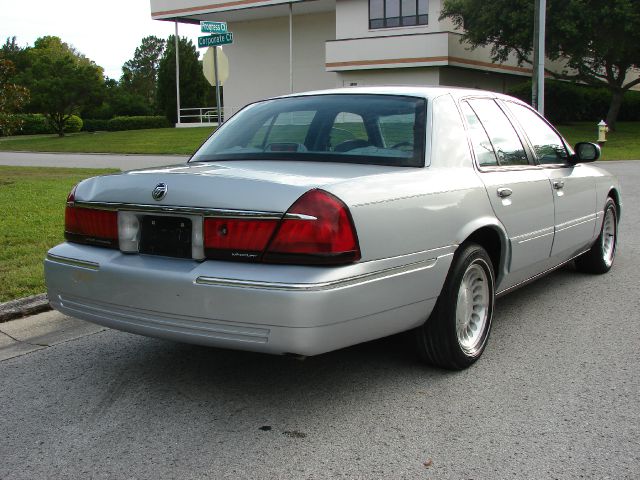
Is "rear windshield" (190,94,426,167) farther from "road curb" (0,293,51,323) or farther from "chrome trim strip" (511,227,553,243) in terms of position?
"road curb" (0,293,51,323)

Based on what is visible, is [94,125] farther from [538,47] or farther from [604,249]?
[604,249]

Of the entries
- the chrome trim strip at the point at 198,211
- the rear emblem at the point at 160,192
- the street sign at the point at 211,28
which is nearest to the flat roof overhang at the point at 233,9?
the street sign at the point at 211,28

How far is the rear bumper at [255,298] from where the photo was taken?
10.5ft

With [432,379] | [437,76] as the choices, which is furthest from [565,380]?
[437,76]

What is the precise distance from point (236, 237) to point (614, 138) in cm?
3222

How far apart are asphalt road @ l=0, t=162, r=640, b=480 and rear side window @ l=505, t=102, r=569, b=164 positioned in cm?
125

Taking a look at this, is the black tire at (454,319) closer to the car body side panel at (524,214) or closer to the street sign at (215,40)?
the car body side panel at (524,214)

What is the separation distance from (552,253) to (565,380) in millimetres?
1464

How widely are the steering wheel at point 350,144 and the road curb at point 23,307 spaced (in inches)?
102

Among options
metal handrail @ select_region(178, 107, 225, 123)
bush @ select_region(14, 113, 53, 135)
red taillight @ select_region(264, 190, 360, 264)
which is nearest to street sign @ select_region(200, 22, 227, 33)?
red taillight @ select_region(264, 190, 360, 264)

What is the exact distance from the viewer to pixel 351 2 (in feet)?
128

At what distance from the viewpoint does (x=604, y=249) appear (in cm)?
665

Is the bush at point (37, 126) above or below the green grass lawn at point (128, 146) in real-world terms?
above

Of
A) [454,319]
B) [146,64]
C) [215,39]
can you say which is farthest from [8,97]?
[146,64]
